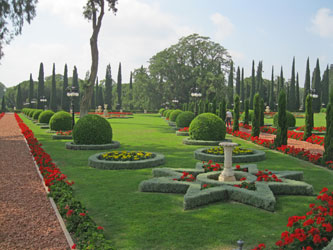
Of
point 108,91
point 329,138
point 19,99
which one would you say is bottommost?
point 329,138

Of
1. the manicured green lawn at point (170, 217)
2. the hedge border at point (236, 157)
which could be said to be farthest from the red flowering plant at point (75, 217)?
the hedge border at point (236, 157)

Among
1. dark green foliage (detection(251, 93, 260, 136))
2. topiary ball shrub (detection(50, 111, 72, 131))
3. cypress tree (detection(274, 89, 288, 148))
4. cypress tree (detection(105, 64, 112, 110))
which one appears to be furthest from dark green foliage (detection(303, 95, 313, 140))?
cypress tree (detection(105, 64, 112, 110))

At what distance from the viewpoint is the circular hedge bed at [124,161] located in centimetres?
899

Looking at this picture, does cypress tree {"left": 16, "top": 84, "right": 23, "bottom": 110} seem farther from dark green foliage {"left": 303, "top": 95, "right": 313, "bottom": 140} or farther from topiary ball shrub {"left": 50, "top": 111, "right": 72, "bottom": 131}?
dark green foliage {"left": 303, "top": 95, "right": 313, "bottom": 140}

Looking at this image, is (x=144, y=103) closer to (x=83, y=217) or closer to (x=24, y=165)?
(x=24, y=165)

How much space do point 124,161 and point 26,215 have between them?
4200mm

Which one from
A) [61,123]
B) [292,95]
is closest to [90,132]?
[61,123]

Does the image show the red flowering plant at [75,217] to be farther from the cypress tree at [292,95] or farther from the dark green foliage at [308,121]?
the cypress tree at [292,95]

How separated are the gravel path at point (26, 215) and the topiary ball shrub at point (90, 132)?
431 cm

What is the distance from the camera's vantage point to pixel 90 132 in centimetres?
1312

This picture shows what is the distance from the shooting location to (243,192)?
5.79m

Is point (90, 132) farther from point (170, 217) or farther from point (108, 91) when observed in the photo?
point (108, 91)

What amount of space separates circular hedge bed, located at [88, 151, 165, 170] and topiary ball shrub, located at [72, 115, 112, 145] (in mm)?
3213

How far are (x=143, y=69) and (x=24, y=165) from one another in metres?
40.7
